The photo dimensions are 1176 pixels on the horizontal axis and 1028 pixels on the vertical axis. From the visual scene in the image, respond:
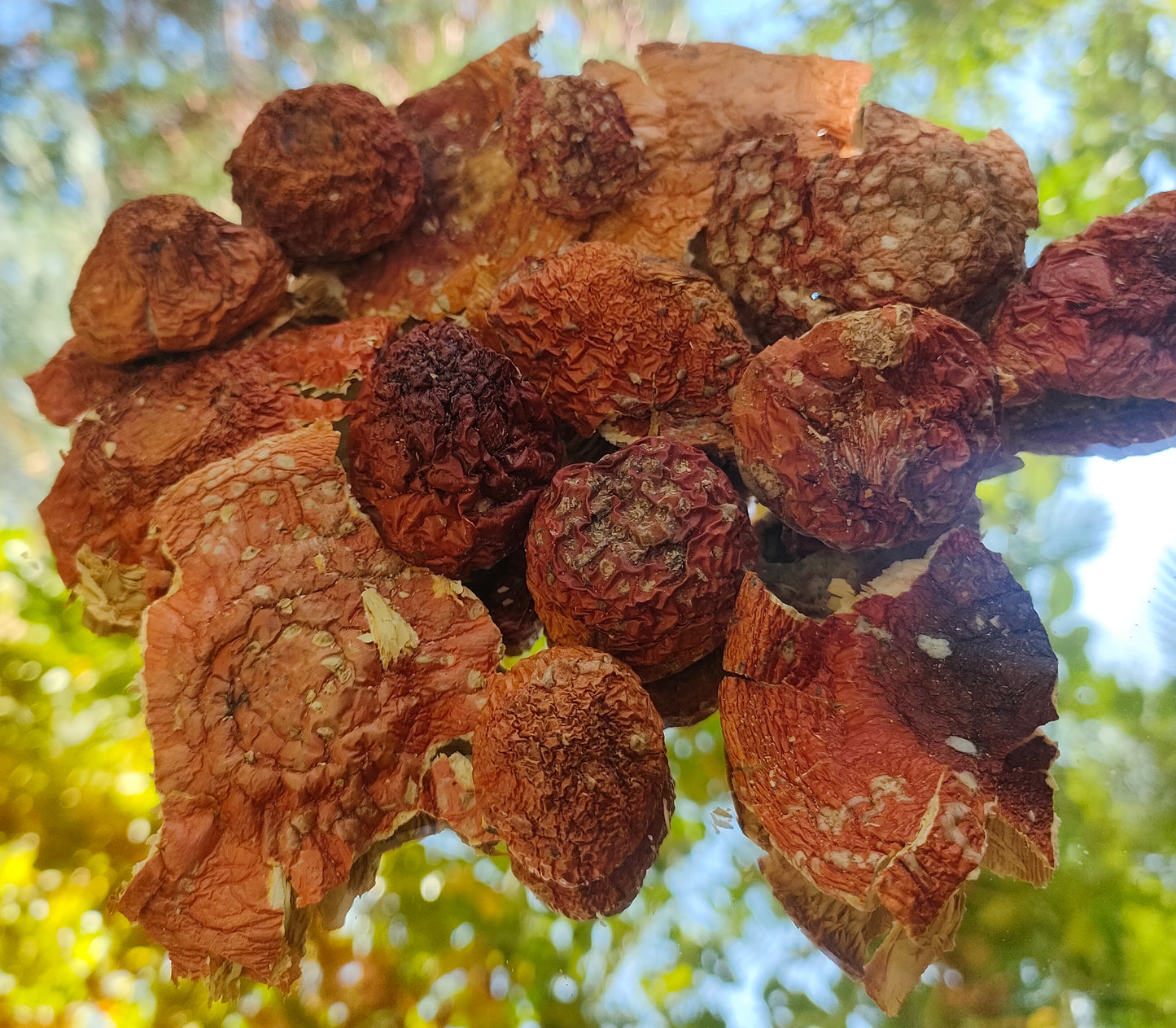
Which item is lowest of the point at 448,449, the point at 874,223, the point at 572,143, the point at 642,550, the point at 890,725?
the point at 890,725

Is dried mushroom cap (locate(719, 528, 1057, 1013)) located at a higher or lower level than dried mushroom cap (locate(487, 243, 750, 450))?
lower

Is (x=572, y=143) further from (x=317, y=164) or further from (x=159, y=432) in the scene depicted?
(x=159, y=432)

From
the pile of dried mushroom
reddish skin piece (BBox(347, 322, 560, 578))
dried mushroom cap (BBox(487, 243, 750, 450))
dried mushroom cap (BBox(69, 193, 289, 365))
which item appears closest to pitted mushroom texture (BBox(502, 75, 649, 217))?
the pile of dried mushroom

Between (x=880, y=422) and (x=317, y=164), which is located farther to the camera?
(x=317, y=164)

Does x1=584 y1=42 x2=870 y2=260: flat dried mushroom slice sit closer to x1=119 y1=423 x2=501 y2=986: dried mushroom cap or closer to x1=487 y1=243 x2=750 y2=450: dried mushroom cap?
x1=487 y1=243 x2=750 y2=450: dried mushroom cap

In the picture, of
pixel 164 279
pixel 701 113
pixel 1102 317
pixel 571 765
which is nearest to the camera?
pixel 571 765

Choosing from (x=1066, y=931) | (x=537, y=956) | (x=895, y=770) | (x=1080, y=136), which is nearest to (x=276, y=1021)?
(x=537, y=956)

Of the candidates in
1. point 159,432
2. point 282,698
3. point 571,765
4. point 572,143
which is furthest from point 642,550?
point 159,432
